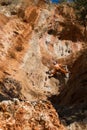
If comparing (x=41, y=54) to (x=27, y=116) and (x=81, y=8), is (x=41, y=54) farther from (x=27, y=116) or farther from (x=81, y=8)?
(x=27, y=116)

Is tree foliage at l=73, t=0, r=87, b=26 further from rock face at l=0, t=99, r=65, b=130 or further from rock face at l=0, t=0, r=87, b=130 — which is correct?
rock face at l=0, t=99, r=65, b=130

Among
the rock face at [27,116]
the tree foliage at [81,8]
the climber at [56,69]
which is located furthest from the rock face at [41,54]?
the rock face at [27,116]

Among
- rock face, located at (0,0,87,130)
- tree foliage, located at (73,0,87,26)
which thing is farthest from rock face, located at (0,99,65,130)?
tree foliage, located at (73,0,87,26)

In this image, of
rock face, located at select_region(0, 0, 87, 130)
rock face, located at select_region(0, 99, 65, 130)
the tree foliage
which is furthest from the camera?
the tree foliage

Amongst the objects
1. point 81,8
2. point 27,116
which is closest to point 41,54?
point 81,8

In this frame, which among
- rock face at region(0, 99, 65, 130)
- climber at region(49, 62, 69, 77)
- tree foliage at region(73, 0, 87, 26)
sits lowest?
rock face at region(0, 99, 65, 130)

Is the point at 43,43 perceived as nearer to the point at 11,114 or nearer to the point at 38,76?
the point at 38,76

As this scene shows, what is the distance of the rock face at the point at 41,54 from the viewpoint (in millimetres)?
31184

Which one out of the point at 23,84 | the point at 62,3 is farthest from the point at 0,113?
the point at 62,3

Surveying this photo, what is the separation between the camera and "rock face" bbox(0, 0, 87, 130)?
31184 mm

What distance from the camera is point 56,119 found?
14.2 m

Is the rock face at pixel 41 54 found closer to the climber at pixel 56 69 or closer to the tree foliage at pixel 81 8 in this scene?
the climber at pixel 56 69

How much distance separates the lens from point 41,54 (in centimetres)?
4150

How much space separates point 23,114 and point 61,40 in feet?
108
